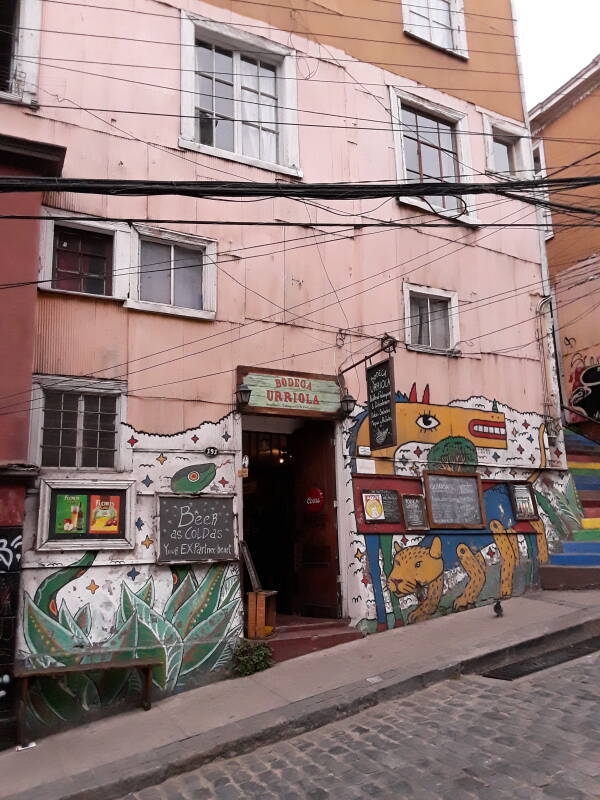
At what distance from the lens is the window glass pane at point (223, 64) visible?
9.74m

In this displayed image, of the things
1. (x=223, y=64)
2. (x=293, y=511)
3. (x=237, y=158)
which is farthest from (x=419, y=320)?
(x=223, y=64)

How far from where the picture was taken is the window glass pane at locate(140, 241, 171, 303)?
838 centimetres

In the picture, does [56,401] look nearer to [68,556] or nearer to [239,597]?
[68,556]

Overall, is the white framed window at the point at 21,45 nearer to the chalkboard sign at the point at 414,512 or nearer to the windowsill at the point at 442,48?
the windowsill at the point at 442,48

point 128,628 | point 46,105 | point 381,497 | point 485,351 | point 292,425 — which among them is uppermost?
point 46,105

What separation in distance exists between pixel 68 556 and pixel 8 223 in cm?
374

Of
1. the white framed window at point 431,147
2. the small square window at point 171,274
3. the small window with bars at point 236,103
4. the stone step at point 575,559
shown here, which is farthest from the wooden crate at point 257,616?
the white framed window at point 431,147

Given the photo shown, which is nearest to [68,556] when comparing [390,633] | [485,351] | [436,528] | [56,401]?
[56,401]

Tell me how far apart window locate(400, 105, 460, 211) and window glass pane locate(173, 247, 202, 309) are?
4.41 m

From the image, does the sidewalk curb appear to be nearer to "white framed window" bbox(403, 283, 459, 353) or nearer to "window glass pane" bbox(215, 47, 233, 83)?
"white framed window" bbox(403, 283, 459, 353)

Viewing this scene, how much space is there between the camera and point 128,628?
7.23 m

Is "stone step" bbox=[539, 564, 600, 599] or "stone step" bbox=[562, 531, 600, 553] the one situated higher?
"stone step" bbox=[562, 531, 600, 553]

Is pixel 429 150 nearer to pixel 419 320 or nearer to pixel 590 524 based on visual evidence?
pixel 419 320

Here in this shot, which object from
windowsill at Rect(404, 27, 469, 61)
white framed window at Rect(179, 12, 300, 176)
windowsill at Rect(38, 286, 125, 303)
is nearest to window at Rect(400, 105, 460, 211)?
windowsill at Rect(404, 27, 469, 61)
